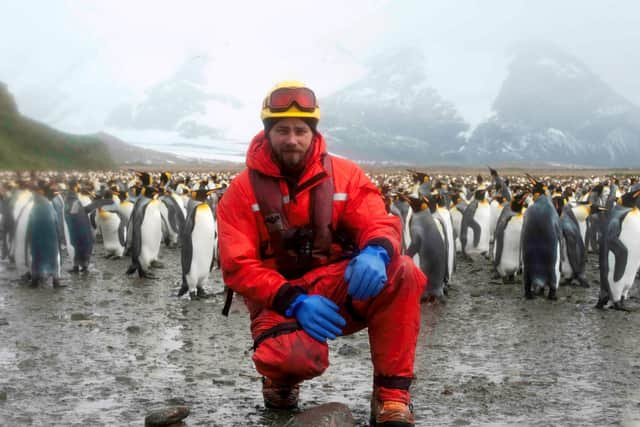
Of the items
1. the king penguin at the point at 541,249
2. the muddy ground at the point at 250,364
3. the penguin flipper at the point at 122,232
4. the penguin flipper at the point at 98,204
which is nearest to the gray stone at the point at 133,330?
the muddy ground at the point at 250,364

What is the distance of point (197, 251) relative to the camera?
681cm

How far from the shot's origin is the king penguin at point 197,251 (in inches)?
265

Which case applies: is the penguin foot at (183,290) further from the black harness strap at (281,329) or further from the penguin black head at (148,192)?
the black harness strap at (281,329)

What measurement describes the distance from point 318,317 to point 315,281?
0.26 metres

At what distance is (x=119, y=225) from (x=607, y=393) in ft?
25.0

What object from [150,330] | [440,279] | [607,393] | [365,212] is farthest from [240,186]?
[440,279]

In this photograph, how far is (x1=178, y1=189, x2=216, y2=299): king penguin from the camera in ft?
22.1

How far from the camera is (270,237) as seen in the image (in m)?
2.95

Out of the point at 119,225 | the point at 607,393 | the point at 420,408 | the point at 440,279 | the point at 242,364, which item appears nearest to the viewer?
the point at 420,408

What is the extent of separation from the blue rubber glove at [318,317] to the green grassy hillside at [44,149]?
11.4 feet

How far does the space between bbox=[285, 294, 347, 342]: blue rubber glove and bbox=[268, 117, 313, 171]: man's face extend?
1.77 feet

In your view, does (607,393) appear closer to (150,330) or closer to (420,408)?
(420,408)

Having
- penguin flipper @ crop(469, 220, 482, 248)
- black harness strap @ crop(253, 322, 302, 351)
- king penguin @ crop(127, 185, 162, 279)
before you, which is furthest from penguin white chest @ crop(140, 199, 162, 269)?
black harness strap @ crop(253, 322, 302, 351)

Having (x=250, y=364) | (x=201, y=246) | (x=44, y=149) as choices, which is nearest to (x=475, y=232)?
(x=201, y=246)
